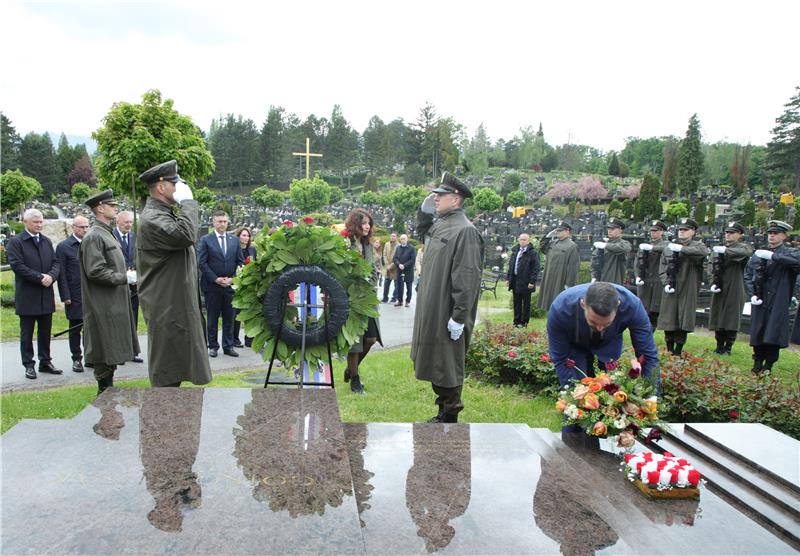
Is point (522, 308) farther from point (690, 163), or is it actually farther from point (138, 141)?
point (690, 163)

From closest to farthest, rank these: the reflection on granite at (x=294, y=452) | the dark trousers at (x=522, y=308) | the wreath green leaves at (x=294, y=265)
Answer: the reflection on granite at (x=294, y=452) → the wreath green leaves at (x=294, y=265) → the dark trousers at (x=522, y=308)

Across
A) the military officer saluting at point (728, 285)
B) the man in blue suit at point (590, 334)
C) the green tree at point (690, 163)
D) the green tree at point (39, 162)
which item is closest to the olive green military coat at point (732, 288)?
the military officer saluting at point (728, 285)

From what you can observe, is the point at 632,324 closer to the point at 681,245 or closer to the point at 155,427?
the point at 155,427

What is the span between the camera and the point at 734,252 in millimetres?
9148

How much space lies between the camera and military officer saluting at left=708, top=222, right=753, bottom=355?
361 inches

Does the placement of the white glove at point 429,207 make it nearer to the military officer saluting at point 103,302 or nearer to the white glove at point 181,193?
the white glove at point 181,193

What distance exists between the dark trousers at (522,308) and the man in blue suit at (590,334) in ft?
23.9

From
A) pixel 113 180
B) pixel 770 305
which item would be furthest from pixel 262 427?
pixel 113 180

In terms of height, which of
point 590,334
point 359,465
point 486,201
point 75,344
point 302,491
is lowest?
point 75,344

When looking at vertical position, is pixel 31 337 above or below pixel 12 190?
below

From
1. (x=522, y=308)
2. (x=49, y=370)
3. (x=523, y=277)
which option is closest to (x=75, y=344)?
(x=49, y=370)

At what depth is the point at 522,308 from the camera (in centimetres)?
1180

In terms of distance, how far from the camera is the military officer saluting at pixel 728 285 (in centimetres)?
916

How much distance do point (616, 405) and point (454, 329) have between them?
1498mm
